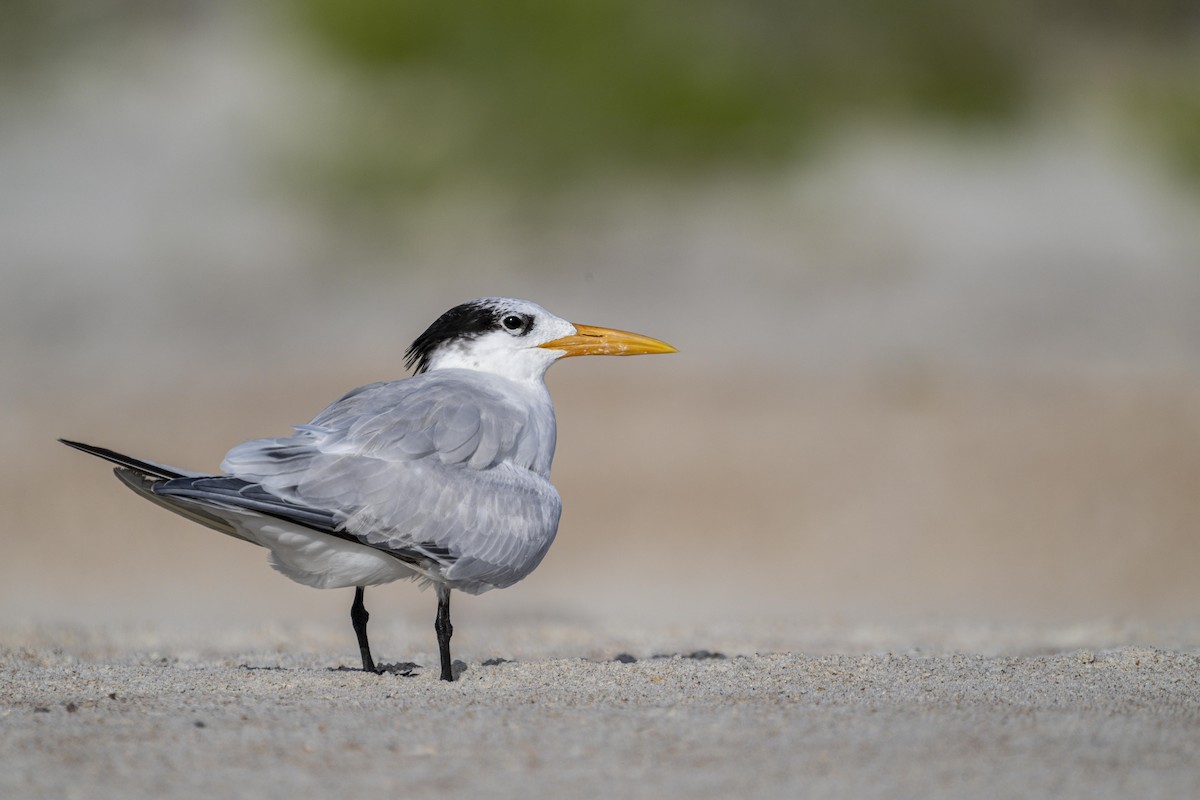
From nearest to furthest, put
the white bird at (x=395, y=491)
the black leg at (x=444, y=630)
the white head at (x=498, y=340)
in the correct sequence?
the white bird at (x=395, y=491), the black leg at (x=444, y=630), the white head at (x=498, y=340)

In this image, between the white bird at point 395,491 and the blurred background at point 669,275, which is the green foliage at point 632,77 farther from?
the white bird at point 395,491

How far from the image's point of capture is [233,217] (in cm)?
2028

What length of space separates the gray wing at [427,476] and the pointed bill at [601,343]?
0.57 metres

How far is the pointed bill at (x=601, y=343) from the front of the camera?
18.7 ft

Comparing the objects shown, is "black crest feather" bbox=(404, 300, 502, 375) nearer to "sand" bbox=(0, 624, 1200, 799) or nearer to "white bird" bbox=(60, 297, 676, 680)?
"white bird" bbox=(60, 297, 676, 680)

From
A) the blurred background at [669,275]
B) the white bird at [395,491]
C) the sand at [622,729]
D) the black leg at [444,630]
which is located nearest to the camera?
the sand at [622,729]

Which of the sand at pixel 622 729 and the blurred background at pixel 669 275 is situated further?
the blurred background at pixel 669 275

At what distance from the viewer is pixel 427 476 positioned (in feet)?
15.8

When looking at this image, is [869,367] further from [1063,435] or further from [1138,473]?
[1138,473]

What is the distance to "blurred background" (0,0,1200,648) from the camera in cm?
1123

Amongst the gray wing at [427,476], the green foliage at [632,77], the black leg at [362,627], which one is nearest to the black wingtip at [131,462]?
the gray wing at [427,476]

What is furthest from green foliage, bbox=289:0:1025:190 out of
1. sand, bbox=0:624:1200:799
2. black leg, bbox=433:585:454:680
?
sand, bbox=0:624:1200:799

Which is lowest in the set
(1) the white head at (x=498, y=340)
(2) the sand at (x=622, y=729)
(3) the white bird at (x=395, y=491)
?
(2) the sand at (x=622, y=729)

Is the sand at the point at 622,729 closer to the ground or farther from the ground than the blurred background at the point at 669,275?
closer to the ground
